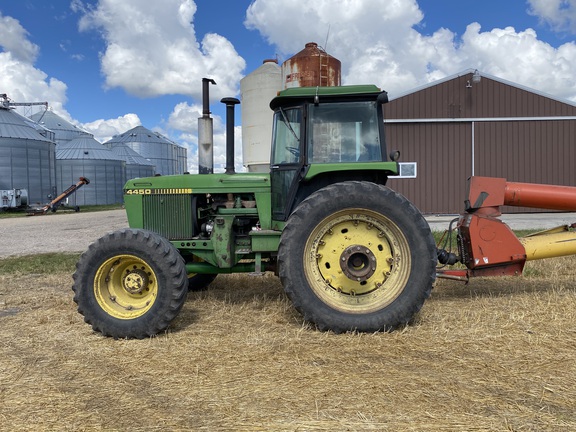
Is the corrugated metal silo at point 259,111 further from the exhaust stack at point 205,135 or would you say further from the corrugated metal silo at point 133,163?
the corrugated metal silo at point 133,163

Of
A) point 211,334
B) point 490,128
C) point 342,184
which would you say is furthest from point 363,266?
point 490,128

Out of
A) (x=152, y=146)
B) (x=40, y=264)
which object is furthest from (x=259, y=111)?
(x=152, y=146)

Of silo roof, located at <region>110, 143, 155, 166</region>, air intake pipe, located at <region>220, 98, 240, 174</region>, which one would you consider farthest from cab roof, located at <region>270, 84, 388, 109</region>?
silo roof, located at <region>110, 143, 155, 166</region>

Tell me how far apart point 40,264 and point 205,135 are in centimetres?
485

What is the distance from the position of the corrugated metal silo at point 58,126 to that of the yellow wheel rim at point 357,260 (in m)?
45.1

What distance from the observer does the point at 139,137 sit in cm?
4859

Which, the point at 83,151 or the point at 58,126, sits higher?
the point at 58,126

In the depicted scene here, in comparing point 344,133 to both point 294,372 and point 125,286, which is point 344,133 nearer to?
point 294,372

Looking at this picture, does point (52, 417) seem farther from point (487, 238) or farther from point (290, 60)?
point (290, 60)

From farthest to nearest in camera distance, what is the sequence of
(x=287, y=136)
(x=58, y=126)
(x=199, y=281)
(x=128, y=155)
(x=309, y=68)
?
(x=58, y=126)
(x=128, y=155)
(x=309, y=68)
(x=199, y=281)
(x=287, y=136)

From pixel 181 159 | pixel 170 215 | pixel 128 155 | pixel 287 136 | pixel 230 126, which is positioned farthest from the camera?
pixel 181 159

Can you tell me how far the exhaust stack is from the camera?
15.7ft

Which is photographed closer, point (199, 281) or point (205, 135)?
point (205, 135)

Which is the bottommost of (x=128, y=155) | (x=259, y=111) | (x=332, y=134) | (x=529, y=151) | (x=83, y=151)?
(x=332, y=134)
